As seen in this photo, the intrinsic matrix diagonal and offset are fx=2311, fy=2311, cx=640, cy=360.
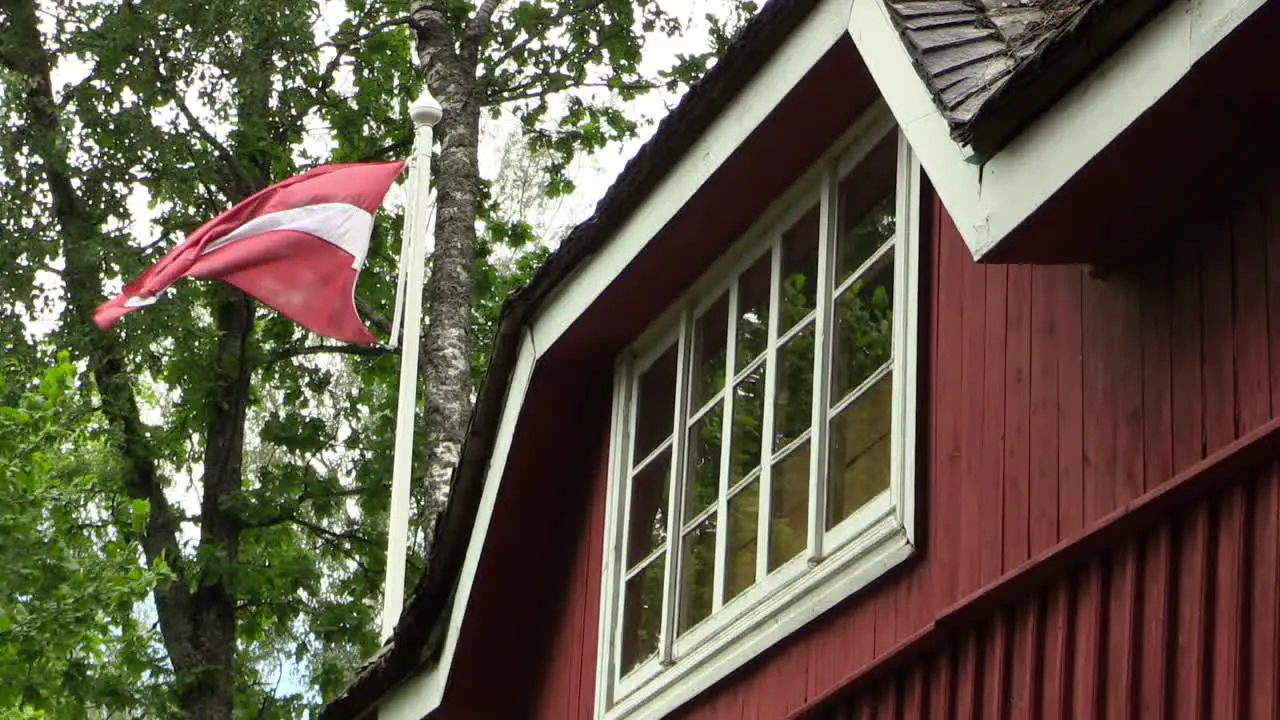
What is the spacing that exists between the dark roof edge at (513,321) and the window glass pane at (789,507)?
4.03 ft

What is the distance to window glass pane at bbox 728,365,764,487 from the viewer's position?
8.16 meters

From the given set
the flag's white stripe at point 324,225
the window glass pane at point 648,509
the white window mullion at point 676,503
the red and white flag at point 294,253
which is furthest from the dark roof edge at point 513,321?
the flag's white stripe at point 324,225

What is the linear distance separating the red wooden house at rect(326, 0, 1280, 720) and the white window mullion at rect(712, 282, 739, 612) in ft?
0.05

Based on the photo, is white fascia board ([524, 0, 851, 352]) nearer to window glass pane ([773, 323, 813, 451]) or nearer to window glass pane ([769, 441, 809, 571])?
window glass pane ([773, 323, 813, 451])

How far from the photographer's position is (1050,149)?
5.77 m

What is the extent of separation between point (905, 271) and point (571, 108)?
1726cm

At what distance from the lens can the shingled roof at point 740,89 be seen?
566 centimetres

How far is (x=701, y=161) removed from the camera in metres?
8.15

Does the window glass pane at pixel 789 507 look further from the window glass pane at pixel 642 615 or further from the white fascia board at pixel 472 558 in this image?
the white fascia board at pixel 472 558

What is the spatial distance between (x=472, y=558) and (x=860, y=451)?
280 cm

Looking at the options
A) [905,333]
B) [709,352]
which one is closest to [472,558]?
[709,352]

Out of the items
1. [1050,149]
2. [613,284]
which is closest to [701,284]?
[613,284]

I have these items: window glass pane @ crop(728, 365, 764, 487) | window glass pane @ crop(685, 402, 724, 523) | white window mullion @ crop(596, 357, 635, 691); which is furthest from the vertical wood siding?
white window mullion @ crop(596, 357, 635, 691)

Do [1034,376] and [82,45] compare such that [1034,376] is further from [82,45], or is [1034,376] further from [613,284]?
[82,45]
